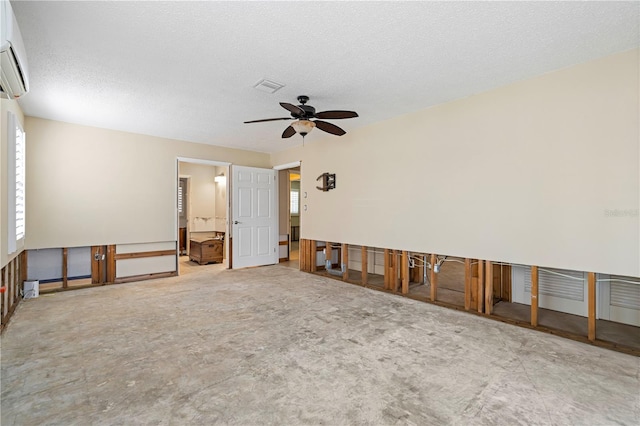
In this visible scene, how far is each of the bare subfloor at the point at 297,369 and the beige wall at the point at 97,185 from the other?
4.47 ft

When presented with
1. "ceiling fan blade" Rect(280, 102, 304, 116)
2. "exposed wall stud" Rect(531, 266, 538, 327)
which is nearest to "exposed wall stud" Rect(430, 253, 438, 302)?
"exposed wall stud" Rect(531, 266, 538, 327)

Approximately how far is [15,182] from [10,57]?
8.18 feet

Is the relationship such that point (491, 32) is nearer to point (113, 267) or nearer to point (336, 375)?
point (336, 375)

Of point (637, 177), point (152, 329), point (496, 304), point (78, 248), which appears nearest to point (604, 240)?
point (637, 177)

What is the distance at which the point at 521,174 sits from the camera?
3324mm

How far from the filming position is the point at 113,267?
5180 mm

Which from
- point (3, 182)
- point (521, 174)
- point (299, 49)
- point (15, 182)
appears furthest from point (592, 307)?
point (15, 182)

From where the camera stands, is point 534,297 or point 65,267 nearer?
point 534,297

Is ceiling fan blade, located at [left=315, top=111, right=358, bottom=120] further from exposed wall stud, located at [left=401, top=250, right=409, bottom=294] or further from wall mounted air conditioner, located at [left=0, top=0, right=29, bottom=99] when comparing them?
wall mounted air conditioner, located at [left=0, top=0, right=29, bottom=99]

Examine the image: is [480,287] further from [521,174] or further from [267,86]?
[267,86]

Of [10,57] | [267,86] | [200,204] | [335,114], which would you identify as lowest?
[200,204]

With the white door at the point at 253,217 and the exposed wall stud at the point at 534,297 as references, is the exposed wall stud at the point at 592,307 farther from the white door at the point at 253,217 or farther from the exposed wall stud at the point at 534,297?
the white door at the point at 253,217

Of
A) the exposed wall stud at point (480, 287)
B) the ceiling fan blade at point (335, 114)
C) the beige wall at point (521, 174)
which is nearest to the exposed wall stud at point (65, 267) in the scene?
the ceiling fan blade at point (335, 114)

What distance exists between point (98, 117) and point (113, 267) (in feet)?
8.05
